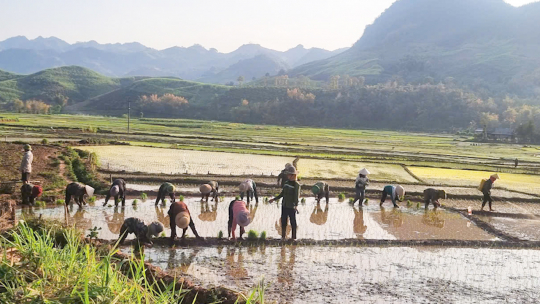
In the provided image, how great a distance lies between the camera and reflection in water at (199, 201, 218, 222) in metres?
12.7

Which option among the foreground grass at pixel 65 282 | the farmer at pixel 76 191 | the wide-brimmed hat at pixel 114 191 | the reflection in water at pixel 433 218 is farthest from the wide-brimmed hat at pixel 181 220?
the reflection in water at pixel 433 218

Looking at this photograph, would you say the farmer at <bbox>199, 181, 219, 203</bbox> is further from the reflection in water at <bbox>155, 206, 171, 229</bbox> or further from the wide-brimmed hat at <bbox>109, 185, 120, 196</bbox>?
the wide-brimmed hat at <bbox>109, 185, 120, 196</bbox>

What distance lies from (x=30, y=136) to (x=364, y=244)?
92.3 ft

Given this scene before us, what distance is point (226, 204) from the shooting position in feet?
48.7

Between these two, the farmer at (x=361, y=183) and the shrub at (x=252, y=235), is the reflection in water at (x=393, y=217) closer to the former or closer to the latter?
the farmer at (x=361, y=183)

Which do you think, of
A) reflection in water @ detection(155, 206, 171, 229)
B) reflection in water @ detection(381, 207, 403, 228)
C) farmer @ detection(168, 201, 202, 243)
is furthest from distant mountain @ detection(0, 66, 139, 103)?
farmer @ detection(168, 201, 202, 243)

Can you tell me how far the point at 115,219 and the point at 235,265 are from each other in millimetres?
4831

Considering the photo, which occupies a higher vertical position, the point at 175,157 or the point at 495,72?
the point at 495,72

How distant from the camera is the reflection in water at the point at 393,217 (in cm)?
1348

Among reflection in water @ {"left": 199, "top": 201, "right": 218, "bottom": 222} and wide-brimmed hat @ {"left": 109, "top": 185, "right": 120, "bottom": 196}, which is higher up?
wide-brimmed hat @ {"left": 109, "top": 185, "right": 120, "bottom": 196}

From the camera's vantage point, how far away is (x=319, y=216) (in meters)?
14.0

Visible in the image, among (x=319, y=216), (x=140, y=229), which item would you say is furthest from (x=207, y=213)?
(x=140, y=229)

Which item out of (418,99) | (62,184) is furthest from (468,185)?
(418,99)

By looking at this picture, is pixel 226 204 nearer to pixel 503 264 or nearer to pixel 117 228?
pixel 117 228
